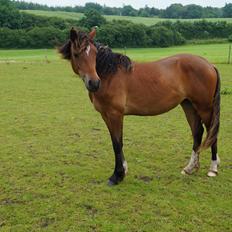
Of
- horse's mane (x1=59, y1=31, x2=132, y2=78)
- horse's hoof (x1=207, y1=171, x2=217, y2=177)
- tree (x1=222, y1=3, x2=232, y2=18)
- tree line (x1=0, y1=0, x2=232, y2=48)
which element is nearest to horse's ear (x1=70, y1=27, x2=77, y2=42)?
horse's mane (x1=59, y1=31, x2=132, y2=78)

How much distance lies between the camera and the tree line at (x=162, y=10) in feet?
250

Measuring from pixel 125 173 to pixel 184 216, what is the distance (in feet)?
3.98

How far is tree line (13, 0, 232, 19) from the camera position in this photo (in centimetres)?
7606

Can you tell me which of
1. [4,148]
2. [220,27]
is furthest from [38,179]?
[220,27]

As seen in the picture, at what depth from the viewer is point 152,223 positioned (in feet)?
11.3

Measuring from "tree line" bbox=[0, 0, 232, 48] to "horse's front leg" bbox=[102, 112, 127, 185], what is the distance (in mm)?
27235

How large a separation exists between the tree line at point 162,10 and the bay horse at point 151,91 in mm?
69553

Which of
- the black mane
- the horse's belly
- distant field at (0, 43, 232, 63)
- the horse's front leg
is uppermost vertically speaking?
the black mane

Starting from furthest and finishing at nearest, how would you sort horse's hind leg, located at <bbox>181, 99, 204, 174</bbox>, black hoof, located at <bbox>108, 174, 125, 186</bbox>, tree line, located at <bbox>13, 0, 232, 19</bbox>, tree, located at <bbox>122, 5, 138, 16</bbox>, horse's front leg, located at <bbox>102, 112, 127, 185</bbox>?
1. tree, located at <bbox>122, 5, 138, 16</bbox>
2. tree line, located at <bbox>13, 0, 232, 19</bbox>
3. horse's hind leg, located at <bbox>181, 99, 204, 174</bbox>
4. black hoof, located at <bbox>108, 174, 125, 186</bbox>
5. horse's front leg, located at <bbox>102, 112, 127, 185</bbox>

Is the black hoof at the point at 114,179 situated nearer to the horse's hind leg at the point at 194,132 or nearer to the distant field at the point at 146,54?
Answer: the horse's hind leg at the point at 194,132

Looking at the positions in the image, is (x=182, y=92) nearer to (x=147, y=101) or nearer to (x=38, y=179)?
(x=147, y=101)

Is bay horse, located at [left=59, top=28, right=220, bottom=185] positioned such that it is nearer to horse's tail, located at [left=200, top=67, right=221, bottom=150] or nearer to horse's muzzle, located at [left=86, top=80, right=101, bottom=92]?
horse's tail, located at [left=200, top=67, right=221, bottom=150]

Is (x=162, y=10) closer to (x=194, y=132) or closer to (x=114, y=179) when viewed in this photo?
(x=194, y=132)

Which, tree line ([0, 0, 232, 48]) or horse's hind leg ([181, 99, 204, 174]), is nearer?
horse's hind leg ([181, 99, 204, 174])
